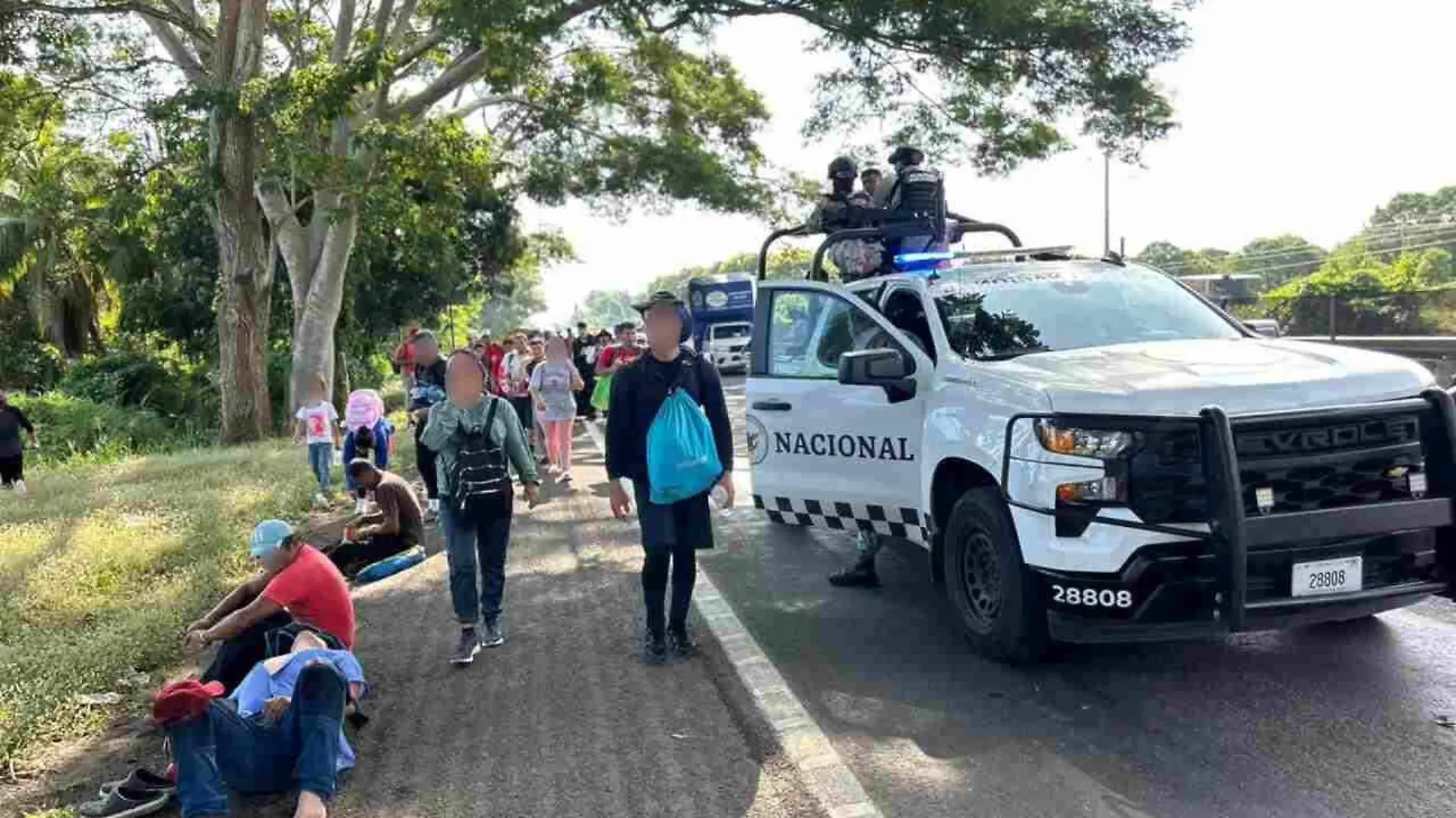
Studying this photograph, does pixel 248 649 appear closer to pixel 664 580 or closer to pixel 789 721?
pixel 664 580

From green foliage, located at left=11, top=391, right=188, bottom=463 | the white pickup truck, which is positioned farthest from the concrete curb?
green foliage, located at left=11, top=391, right=188, bottom=463

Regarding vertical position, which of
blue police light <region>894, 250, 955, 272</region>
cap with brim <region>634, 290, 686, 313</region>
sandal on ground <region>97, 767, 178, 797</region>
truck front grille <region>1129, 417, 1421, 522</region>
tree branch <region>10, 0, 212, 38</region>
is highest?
tree branch <region>10, 0, 212, 38</region>

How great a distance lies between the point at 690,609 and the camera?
700 centimetres

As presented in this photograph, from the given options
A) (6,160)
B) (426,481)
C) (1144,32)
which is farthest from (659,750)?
(6,160)

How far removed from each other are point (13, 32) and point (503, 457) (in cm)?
1330

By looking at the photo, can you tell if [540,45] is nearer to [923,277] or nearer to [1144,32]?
[1144,32]

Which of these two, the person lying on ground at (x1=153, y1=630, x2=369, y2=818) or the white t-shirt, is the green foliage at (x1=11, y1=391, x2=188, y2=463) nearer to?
the white t-shirt

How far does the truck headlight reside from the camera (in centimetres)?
474

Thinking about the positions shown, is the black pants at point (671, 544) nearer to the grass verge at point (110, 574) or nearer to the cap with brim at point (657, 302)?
the cap with brim at point (657, 302)

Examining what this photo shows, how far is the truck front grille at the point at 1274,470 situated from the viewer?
4617 mm

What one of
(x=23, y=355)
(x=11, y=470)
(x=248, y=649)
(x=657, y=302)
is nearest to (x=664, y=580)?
(x=657, y=302)

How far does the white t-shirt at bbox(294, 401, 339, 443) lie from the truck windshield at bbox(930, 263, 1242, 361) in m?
7.86

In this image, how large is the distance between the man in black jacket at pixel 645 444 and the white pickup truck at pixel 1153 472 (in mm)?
766

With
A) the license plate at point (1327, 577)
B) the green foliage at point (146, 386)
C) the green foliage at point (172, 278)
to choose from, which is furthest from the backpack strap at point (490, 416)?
the green foliage at point (146, 386)
